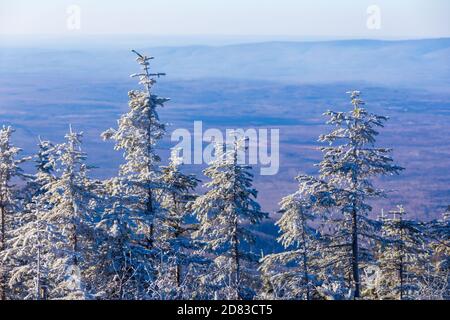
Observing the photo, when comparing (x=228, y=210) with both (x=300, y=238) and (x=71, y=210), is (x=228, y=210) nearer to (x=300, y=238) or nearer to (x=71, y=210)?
(x=300, y=238)

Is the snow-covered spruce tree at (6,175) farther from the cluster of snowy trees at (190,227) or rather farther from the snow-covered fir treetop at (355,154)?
the snow-covered fir treetop at (355,154)

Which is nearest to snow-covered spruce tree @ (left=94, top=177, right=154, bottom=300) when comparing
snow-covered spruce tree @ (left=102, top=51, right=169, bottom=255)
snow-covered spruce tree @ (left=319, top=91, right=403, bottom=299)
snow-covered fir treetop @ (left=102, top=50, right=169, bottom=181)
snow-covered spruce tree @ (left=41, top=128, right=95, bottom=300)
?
snow-covered spruce tree @ (left=41, top=128, right=95, bottom=300)

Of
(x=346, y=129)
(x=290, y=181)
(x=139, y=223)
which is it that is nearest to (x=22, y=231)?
(x=139, y=223)

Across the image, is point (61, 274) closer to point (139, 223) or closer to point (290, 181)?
point (139, 223)

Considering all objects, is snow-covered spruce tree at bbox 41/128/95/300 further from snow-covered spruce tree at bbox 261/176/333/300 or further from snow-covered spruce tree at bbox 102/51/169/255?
snow-covered spruce tree at bbox 261/176/333/300

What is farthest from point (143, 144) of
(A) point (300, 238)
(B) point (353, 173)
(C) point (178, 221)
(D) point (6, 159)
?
(B) point (353, 173)

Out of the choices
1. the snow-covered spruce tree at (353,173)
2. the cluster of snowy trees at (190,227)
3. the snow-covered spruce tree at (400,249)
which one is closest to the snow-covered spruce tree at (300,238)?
the cluster of snowy trees at (190,227)
